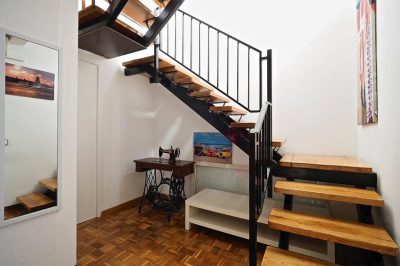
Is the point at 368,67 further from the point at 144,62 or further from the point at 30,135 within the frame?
the point at 30,135

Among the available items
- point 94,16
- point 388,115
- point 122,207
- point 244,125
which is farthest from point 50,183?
point 388,115

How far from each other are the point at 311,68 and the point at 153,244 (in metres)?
2.89

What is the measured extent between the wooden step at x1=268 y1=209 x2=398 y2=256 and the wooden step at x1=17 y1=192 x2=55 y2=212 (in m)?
1.73

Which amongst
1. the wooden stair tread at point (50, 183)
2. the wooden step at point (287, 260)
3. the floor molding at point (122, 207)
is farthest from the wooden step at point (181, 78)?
the floor molding at point (122, 207)

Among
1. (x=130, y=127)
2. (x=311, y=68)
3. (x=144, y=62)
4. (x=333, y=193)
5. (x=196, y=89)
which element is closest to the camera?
(x=333, y=193)

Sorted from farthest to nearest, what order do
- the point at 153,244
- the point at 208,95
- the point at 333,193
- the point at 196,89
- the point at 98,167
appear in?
the point at 98,167 → the point at 196,89 → the point at 208,95 → the point at 153,244 → the point at 333,193

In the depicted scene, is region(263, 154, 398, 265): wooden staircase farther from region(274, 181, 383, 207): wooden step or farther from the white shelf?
the white shelf

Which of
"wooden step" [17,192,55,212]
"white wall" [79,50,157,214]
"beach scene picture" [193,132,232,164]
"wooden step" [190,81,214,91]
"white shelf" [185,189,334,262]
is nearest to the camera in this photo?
"wooden step" [17,192,55,212]

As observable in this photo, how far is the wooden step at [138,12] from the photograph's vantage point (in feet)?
6.61

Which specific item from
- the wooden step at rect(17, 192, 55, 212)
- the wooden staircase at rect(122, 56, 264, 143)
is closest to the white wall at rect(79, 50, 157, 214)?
the wooden staircase at rect(122, 56, 264, 143)

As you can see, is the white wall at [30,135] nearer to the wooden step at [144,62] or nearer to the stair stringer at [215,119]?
the wooden step at [144,62]

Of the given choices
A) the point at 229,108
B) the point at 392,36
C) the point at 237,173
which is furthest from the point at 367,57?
the point at 237,173

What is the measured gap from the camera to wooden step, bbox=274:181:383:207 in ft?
4.26

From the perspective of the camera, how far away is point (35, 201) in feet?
4.66
